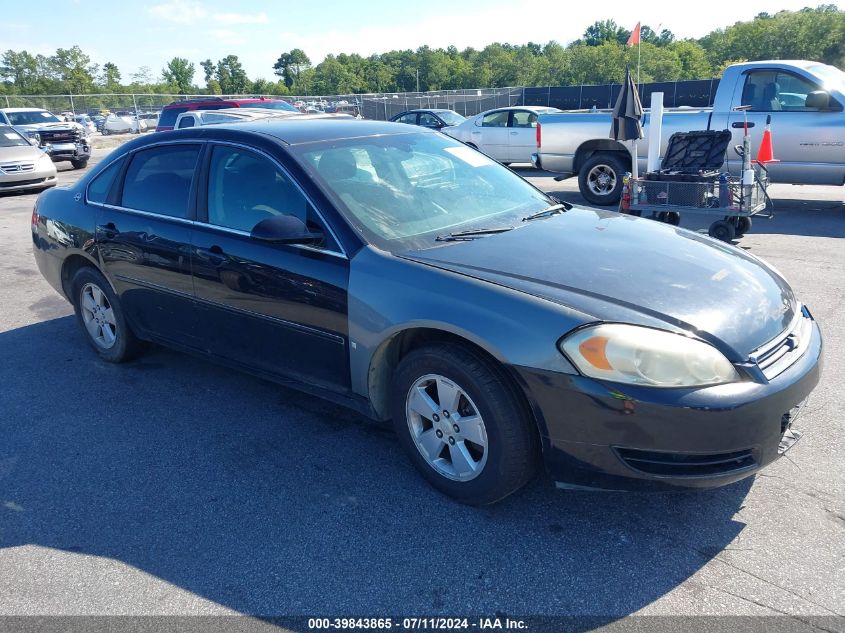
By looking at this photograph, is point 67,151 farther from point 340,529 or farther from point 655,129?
point 340,529

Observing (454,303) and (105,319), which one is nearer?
(454,303)

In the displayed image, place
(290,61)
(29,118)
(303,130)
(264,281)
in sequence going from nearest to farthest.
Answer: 1. (264,281)
2. (303,130)
3. (29,118)
4. (290,61)

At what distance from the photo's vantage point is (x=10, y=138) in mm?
15617

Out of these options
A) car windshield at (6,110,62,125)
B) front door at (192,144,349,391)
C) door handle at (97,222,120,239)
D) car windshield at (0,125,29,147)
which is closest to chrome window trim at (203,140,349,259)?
front door at (192,144,349,391)

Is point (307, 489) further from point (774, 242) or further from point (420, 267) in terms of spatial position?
point (774, 242)

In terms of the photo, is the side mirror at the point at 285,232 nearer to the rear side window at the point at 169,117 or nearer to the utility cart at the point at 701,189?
the utility cart at the point at 701,189

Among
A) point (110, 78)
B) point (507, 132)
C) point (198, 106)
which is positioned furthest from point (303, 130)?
point (110, 78)

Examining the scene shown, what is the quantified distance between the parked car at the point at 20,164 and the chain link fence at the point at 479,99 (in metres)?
16.7

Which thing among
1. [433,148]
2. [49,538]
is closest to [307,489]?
[49,538]

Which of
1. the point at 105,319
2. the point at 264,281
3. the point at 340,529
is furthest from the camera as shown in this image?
the point at 105,319

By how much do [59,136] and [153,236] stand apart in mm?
18263

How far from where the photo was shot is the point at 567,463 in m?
2.79

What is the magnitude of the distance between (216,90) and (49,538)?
9369cm

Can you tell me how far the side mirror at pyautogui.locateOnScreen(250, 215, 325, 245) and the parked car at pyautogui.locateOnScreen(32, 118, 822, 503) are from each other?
0.01 metres
